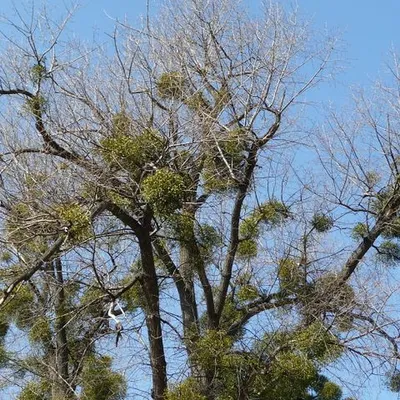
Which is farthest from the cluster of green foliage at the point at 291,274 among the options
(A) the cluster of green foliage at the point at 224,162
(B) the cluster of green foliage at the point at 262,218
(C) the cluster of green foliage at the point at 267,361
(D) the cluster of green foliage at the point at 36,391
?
(D) the cluster of green foliage at the point at 36,391

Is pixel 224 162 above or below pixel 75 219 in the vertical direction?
above

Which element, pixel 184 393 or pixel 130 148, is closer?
pixel 130 148

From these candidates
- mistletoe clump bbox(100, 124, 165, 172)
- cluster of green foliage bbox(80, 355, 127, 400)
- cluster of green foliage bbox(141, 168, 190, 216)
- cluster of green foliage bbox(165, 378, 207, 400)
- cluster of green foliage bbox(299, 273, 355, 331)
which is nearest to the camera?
cluster of green foliage bbox(141, 168, 190, 216)

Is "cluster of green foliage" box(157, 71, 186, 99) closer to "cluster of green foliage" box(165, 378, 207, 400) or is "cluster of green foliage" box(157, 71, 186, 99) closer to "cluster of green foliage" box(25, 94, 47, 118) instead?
"cluster of green foliage" box(25, 94, 47, 118)

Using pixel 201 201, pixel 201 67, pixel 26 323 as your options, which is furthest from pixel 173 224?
pixel 26 323

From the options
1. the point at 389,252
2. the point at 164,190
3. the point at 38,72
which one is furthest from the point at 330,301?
the point at 38,72

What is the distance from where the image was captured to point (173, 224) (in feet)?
25.9

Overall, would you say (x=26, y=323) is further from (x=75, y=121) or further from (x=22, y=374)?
(x=75, y=121)

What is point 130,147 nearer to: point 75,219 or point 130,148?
point 130,148

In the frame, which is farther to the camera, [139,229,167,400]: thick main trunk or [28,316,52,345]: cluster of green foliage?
[28,316,52,345]: cluster of green foliage

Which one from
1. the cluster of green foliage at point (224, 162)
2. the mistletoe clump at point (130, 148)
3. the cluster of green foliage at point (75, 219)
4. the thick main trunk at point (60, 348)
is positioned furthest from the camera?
the thick main trunk at point (60, 348)

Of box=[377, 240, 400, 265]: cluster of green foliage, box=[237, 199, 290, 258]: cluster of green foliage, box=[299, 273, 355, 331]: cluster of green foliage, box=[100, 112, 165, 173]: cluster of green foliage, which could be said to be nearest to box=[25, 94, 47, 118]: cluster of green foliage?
box=[100, 112, 165, 173]: cluster of green foliage

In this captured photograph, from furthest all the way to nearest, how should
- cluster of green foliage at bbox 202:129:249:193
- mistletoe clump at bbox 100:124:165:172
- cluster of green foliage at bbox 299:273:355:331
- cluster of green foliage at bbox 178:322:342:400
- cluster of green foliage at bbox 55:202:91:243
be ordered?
cluster of green foliage at bbox 299:273:355:331 → cluster of green foliage at bbox 202:129:249:193 → cluster of green foliage at bbox 178:322:342:400 → mistletoe clump at bbox 100:124:165:172 → cluster of green foliage at bbox 55:202:91:243

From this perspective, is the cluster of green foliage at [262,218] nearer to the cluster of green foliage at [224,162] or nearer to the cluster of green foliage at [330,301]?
the cluster of green foliage at [224,162]
